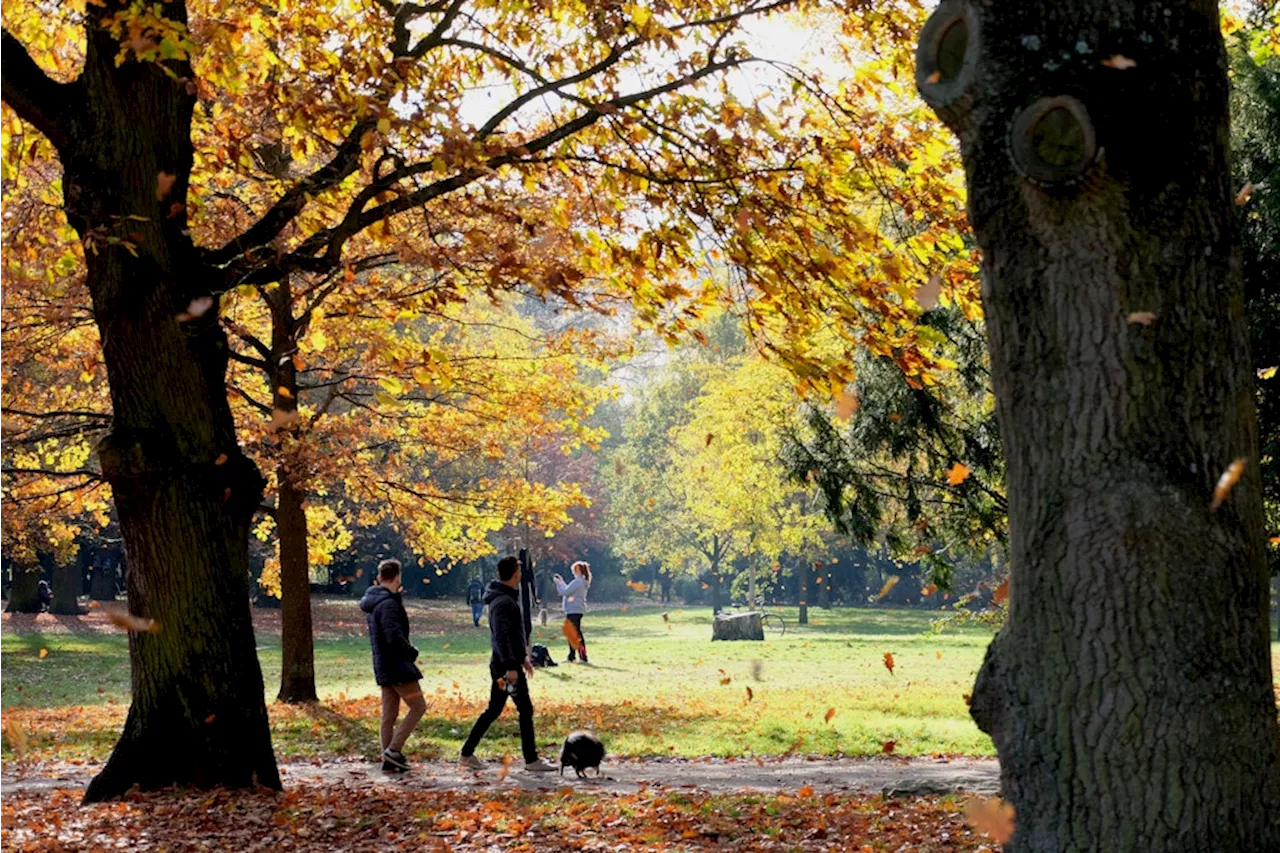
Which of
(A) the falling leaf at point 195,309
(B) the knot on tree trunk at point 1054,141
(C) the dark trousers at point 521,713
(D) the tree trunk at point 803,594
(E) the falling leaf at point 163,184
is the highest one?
(E) the falling leaf at point 163,184

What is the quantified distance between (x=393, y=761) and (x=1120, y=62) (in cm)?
869

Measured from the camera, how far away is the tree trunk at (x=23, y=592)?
3881cm

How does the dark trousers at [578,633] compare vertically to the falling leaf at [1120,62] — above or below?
below

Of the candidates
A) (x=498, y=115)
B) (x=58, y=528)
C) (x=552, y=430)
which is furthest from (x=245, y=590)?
(x=58, y=528)

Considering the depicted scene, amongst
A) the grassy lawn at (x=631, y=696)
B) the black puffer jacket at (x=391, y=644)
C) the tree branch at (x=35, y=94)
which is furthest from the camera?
the grassy lawn at (x=631, y=696)

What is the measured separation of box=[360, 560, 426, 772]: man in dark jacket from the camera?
10688 millimetres

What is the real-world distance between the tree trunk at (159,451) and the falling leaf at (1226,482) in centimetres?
686

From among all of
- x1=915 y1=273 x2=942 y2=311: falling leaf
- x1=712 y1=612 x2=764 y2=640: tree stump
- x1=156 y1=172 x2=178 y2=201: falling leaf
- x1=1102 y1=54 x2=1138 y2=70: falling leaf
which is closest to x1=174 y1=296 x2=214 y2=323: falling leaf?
x1=156 y1=172 x2=178 y2=201: falling leaf

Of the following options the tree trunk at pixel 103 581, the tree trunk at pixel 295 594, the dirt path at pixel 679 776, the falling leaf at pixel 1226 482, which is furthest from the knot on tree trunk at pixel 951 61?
the tree trunk at pixel 103 581

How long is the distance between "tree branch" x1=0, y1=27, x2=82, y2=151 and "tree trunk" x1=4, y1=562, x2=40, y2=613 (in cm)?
3291

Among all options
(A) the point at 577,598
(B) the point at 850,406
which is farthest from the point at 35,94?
(A) the point at 577,598

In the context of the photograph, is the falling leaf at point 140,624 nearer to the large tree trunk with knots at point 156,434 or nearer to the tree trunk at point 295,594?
the large tree trunk with knots at point 156,434

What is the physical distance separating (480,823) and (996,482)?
9677mm

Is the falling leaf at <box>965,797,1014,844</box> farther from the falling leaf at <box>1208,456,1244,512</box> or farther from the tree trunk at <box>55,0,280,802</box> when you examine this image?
the tree trunk at <box>55,0,280,802</box>
